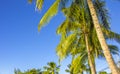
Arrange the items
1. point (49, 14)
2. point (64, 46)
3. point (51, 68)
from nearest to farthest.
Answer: point (49, 14) < point (64, 46) < point (51, 68)

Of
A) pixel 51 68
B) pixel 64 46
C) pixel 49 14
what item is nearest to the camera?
pixel 49 14

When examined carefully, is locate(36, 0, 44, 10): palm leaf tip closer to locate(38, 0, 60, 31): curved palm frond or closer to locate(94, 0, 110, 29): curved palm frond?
locate(38, 0, 60, 31): curved palm frond

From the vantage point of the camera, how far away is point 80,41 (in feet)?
77.4

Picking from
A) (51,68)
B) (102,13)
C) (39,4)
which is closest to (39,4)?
(39,4)

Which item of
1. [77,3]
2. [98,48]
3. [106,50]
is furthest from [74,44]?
[106,50]

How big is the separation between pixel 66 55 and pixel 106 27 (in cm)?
784

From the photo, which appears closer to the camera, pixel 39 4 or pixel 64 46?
pixel 39 4

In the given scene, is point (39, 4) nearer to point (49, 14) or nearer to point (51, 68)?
point (49, 14)

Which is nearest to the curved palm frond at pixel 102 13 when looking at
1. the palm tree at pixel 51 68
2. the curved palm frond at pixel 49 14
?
the curved palm frond at pixel 49 14

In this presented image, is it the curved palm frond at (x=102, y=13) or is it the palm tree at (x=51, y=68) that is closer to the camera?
the curved palm frond at (x=102, y=13)

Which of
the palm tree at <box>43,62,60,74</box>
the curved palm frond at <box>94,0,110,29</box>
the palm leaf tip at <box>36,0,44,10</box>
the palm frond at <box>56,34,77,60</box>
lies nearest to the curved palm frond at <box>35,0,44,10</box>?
the palm leaf tip at <box>36,0,44,10</box>

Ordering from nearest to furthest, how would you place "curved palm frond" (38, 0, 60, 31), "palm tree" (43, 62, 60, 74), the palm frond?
"curved palm frond" (38, 0, 60, 31), the palm frond, "palm tree" (43, 62, 60, 74)

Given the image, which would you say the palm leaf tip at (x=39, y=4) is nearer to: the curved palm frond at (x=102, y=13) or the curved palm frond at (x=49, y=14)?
the curved palm frond at (x=49, y=14)

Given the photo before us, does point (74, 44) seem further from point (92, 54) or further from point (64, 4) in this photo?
point (64, 4)
